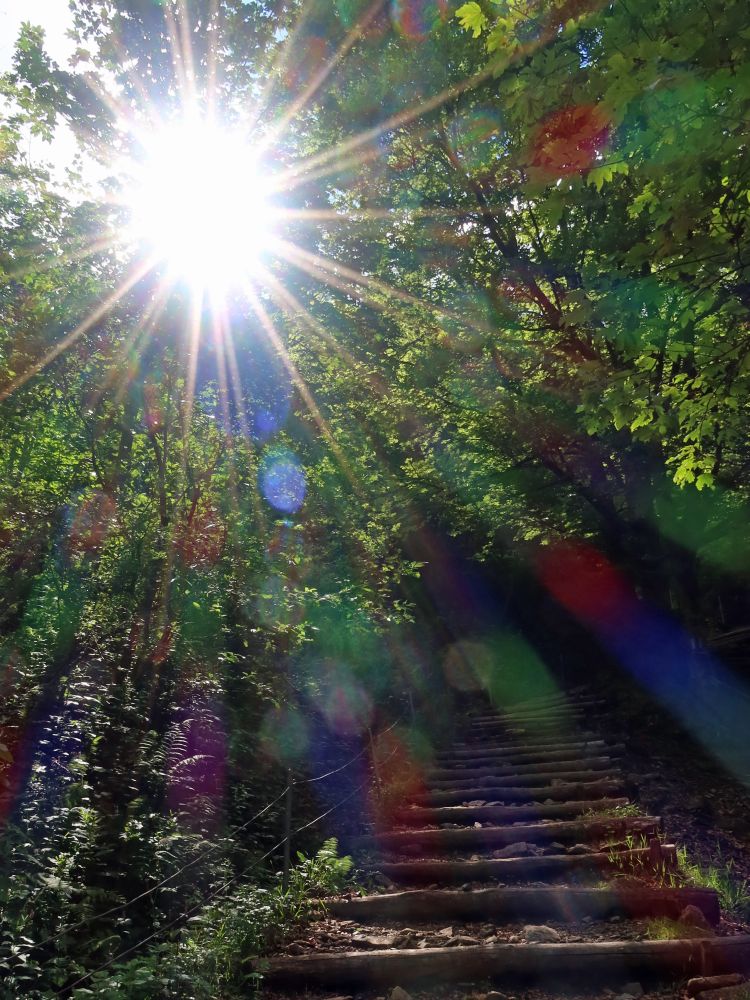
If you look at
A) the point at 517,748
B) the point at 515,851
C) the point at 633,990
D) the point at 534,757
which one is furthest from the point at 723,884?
the point at 517,748

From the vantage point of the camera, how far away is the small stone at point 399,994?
3.14 meters

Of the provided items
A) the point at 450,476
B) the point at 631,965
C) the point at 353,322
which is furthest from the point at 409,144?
the point at 631,965

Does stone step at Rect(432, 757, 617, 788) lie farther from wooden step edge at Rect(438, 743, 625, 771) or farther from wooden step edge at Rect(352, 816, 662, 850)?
wooden step edge at Rect(352, 816, 662, 850)

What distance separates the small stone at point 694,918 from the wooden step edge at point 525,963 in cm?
29

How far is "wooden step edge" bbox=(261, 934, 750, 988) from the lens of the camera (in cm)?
315

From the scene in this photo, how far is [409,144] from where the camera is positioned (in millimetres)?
8594

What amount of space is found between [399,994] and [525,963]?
71 cm

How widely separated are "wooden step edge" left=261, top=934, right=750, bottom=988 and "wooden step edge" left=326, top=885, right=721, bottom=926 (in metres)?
0.46

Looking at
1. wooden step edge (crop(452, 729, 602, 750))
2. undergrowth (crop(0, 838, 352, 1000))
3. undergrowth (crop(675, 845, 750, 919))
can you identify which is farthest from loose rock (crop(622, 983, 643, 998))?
wooden step edge (crop(452, 729, 602, 750))

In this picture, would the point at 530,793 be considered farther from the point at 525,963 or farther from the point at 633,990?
the point at 633,990

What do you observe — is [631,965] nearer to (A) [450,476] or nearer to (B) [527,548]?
(A) [450,476]

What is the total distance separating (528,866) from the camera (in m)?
4.70

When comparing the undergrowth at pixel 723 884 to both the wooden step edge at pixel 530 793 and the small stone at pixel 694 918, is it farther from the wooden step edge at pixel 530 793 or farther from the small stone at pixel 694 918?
the wooden step edge at pixel 530 793

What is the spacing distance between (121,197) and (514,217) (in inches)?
216
